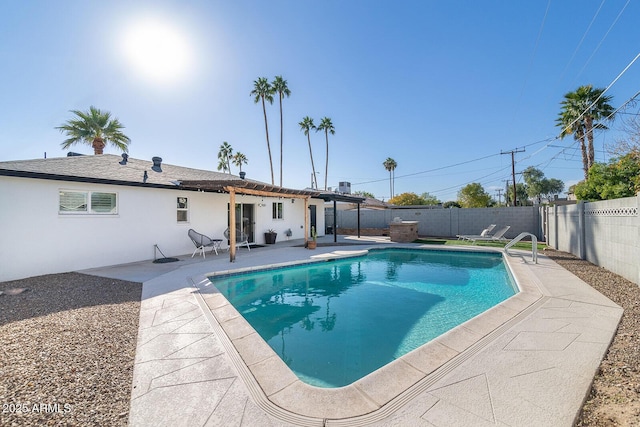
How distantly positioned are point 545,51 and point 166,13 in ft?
51.7

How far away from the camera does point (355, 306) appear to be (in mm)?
6527

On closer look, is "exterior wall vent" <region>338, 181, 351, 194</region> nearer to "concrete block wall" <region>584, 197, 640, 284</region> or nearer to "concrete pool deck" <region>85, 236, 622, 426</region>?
"concrete block wall" <region>584, 197, 640, 284</region>

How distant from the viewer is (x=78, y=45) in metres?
9.26

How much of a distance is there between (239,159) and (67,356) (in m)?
39.6

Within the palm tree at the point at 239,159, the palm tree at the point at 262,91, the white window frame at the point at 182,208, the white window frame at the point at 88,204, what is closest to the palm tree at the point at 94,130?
the white window frame at the point at 182,208

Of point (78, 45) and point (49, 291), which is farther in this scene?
point (78, 45)

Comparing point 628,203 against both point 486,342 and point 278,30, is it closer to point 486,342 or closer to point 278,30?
point 486,342

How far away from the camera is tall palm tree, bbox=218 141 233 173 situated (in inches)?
1564

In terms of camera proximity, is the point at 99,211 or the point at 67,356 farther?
the point at 99,211

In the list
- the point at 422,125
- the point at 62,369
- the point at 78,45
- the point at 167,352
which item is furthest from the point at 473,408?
the point at 422,125

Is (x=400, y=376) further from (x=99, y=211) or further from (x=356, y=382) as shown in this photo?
(x=99, y=211)

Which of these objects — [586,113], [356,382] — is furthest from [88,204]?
[586,113]

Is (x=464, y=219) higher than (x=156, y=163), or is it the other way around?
(x=156, y=163)

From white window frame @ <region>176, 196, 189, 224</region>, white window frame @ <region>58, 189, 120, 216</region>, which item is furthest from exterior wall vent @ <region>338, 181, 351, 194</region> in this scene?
white window frame @ <region>58, 189, 120, 216</region>
